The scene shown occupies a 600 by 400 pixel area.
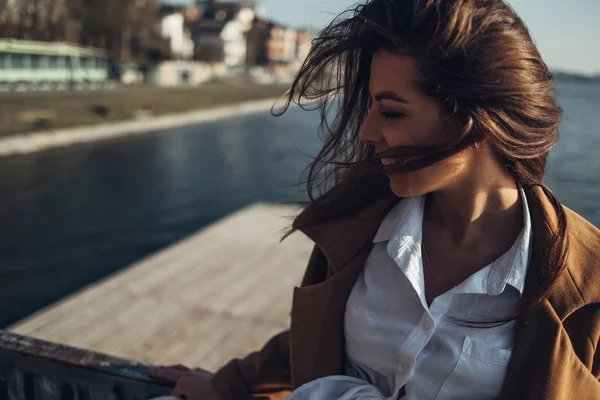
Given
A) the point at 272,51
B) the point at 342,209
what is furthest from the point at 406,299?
the point at 272,51

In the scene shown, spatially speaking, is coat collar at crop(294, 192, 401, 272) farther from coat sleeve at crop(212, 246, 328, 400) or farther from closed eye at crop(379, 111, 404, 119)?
closed eye at crop(379, 111, 404, 119)

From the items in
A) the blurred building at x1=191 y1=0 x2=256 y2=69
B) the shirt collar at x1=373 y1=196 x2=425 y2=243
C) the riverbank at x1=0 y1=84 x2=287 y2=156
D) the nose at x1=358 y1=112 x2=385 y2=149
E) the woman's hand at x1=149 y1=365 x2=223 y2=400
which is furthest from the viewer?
the blurred building at x1=191 y1=0 x2=256 y2=69

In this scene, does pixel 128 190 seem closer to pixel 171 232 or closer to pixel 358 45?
pixel 171 232

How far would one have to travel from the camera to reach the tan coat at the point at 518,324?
0.94 meters

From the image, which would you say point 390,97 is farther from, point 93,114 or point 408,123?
point 93,114

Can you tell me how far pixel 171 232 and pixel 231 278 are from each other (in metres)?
4.72

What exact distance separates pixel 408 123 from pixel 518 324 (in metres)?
0.38

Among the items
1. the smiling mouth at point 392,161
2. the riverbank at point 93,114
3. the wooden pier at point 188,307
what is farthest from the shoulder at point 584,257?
the riverbank at point 93,114

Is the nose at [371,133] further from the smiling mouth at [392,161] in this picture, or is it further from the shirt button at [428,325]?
the shirt button at [428,325]

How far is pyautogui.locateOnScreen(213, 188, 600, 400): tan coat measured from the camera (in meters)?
0.94

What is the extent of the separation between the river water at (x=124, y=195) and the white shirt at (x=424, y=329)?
2075mm

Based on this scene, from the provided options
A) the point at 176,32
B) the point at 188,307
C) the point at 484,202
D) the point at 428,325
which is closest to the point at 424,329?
the point at 428,325

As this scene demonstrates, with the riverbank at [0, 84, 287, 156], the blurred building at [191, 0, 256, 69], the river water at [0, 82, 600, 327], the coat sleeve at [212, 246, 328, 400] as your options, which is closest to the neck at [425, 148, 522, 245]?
the coat sleeve at [212, 246, 328, 400]

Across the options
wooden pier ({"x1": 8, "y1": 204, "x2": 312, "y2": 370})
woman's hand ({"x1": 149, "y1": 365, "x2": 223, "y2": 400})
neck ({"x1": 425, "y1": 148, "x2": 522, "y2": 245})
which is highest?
neck ({"x1": 425, "y1": 148, "x2": 522, "y2": 245})
